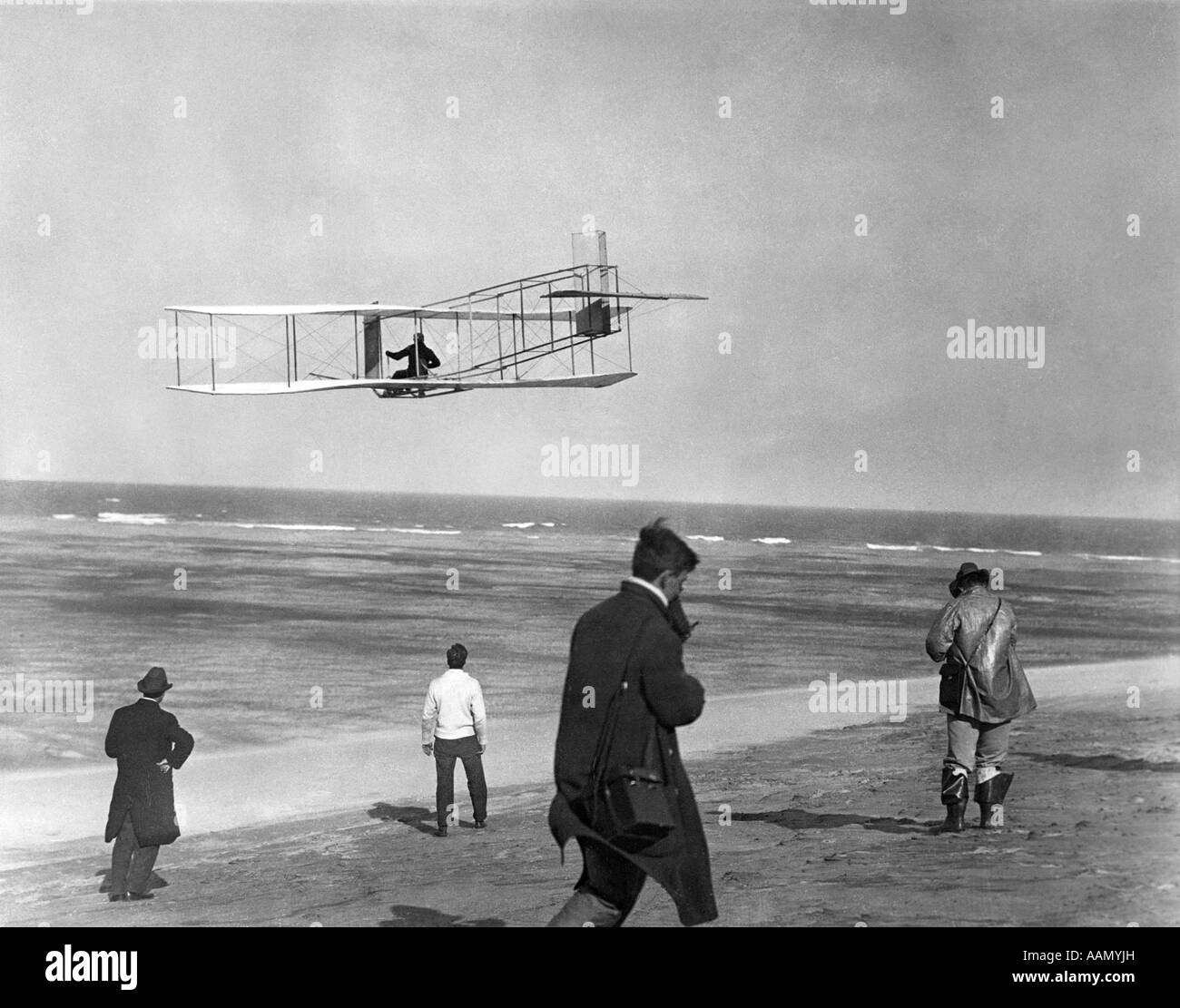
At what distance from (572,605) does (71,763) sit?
50.1ft

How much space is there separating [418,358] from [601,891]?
15.0 ft

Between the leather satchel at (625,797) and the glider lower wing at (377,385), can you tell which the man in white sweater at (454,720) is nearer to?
the glider lower wing at (377,385)

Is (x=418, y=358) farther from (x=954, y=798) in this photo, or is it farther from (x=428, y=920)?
(x=954, y=798)

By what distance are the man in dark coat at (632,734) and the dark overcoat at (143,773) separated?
3.21 meters

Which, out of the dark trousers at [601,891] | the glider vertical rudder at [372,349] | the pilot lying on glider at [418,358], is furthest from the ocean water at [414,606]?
the dark trousers at [601,891]

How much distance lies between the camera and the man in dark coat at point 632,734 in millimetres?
4164

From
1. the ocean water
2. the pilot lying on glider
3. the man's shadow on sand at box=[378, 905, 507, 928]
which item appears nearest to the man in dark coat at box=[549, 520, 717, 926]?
the man's shadow on sand at box=[378, 905, 507, 928]

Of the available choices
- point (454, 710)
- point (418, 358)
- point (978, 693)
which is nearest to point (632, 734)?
point (978, 693)

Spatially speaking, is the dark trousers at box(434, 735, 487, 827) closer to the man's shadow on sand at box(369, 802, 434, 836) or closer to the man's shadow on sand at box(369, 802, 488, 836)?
the man's shadow on sand at box(369, 802, 488, 836)

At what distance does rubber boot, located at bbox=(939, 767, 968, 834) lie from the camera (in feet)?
Result: 22.4

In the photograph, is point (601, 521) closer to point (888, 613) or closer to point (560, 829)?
point (888, 613)

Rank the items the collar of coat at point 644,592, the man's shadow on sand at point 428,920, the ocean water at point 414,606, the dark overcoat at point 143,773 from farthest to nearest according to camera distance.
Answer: the ocean water at point 414,606 < the dark overcoat at point 143,773 < the man's shadow on sand at point 428,920 < the collar of coat at point 644,592

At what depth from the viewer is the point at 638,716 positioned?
420 cm

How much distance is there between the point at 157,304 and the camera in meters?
13.4
